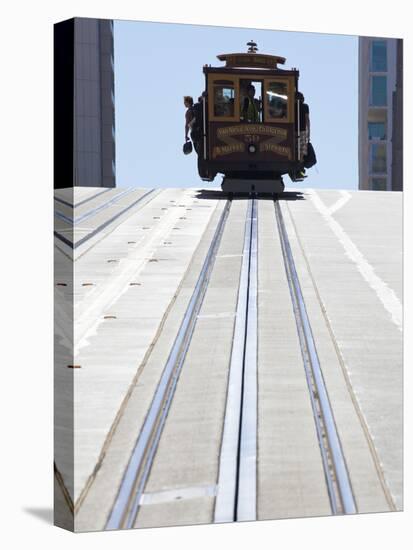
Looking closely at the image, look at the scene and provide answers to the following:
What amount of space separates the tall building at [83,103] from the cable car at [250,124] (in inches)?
45.1

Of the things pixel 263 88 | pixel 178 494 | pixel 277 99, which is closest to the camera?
pixel 178 494

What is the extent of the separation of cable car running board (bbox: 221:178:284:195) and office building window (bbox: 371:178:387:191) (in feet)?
2.89

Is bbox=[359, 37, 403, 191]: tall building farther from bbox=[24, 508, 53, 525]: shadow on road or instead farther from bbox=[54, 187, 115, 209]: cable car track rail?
bbox=[24, 508, 53, 525]: shadow on road

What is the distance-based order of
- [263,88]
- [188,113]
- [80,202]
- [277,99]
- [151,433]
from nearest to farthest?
[151,433], [80,202], [188,113], [277,99], [263,88]

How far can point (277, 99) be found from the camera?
529 inches

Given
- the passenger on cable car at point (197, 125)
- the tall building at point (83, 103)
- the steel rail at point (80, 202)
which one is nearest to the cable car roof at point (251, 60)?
the passenger on cable car at point (197, 125)

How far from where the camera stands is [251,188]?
13.5 m

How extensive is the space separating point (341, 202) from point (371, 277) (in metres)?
0.79

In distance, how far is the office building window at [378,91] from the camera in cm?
1367

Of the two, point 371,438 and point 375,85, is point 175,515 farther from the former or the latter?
point 375,85

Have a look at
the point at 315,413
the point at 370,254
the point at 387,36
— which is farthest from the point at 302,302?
the point at 387,36

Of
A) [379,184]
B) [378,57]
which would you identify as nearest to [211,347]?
[379,184]

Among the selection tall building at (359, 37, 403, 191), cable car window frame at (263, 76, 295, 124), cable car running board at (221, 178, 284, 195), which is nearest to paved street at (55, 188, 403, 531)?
cable car running board at (221, 178, 284, 195)

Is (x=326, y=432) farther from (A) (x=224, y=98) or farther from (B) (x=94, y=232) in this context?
(A) (x=224, y=98)
